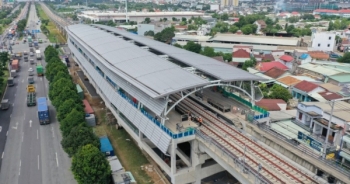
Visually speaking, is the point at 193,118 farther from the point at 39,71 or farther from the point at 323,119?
the point at 39,71

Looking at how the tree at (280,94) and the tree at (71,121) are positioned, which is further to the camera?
the tree at (280,94)

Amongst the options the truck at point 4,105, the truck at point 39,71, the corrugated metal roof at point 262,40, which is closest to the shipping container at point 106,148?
the truck at point 4,105

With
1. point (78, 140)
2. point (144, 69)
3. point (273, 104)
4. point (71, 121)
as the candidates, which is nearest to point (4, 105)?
point (71, 121)

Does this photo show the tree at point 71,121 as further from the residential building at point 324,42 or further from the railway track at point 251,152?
the residential building at point 324,42


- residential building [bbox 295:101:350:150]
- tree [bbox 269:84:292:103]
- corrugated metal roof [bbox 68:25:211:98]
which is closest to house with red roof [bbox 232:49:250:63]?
tree [bbox 269:84:292:103]

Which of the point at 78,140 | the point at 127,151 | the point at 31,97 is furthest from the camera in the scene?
the point at 31,97

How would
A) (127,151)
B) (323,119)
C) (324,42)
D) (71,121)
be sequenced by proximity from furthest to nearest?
(324,42), (323,119), (127,151), (71,121)
